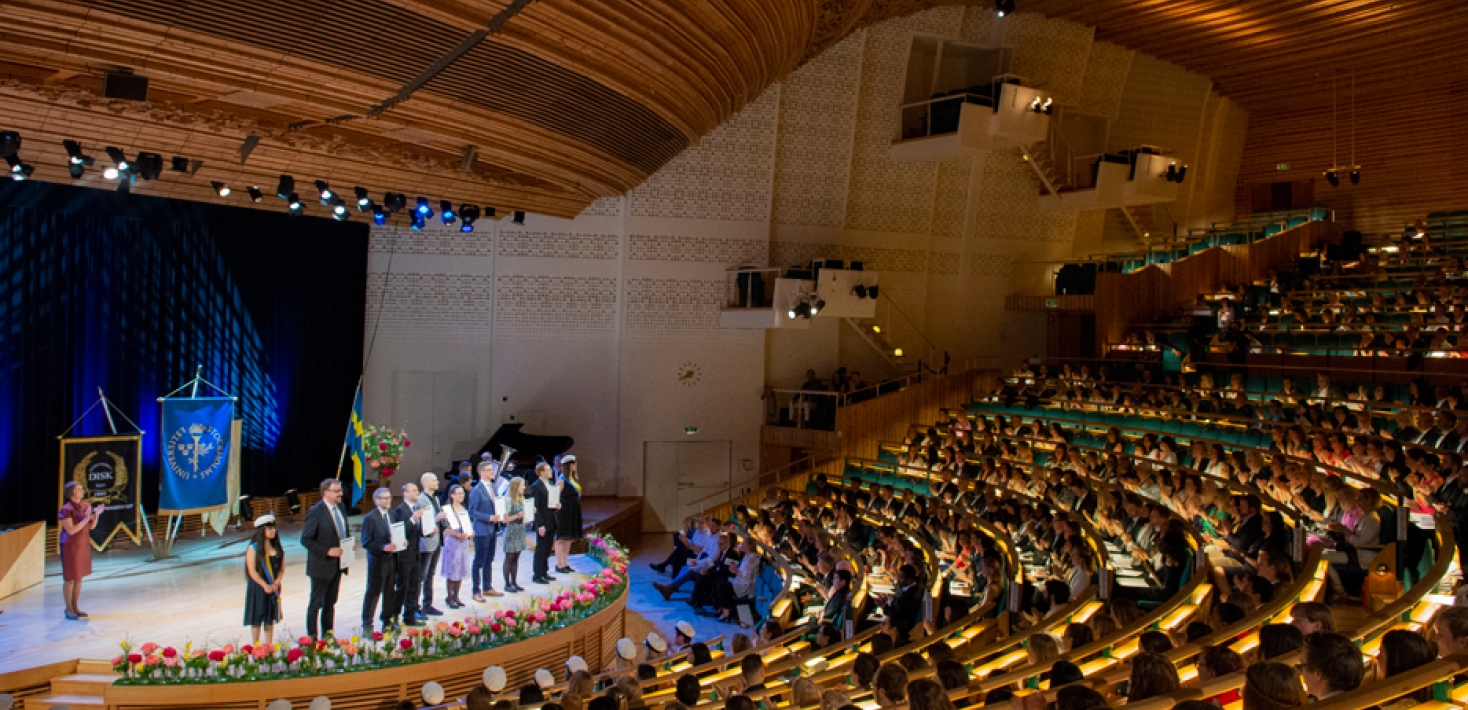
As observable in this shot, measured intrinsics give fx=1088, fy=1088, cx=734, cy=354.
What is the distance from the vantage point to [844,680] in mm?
6266

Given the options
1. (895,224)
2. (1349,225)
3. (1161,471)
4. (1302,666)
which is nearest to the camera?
(1302,666)

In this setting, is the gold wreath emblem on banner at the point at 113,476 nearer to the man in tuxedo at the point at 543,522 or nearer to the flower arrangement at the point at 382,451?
the flower arrangement at the point at 382,451

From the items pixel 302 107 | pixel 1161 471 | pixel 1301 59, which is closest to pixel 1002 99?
pixel 1301 59

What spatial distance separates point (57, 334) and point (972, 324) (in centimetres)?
1484

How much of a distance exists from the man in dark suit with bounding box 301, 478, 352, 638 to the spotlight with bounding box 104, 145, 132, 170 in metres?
3.82

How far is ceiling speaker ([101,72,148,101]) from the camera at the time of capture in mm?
7855

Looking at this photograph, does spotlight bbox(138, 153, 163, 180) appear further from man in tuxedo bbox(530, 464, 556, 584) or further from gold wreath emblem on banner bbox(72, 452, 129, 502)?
man in tuxedo bbox(530, 464, 556, 584)

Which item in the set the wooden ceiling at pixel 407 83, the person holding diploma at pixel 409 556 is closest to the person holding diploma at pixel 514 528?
the person holding diploma at pixel 409 556

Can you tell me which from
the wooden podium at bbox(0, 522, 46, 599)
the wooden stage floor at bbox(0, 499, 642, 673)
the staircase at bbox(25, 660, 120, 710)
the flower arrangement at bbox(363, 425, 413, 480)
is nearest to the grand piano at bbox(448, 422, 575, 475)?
the flower arrangement at bbox(363, 425, 413, 480)

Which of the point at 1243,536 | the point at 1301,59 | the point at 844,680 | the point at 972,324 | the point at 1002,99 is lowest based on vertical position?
the point at 844,680

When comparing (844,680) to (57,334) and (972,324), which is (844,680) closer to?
(57,334)

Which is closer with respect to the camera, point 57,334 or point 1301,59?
point 57,334

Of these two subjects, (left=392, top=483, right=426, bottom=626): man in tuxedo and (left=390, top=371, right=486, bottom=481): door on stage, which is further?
(left=390, top=371, right=486, bottom=481): door on stage

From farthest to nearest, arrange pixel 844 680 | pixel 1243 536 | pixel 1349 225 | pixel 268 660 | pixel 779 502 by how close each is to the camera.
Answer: pixel 1349 225
pixel 779 502
pixel 268 660
pixel 1243 536
pixel 844 680
